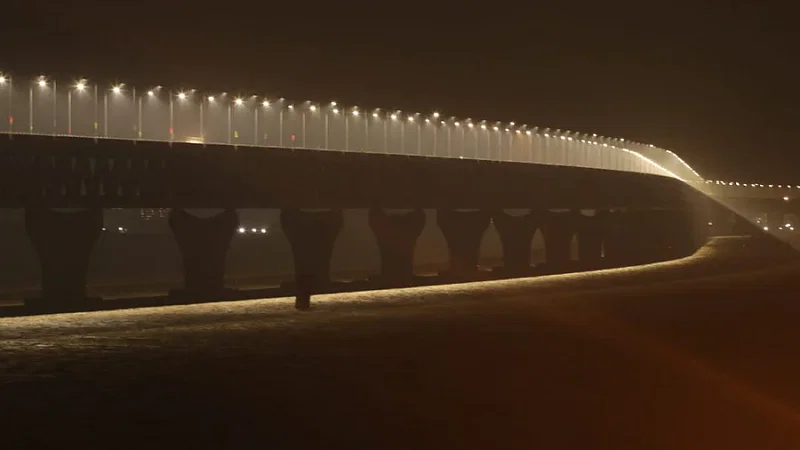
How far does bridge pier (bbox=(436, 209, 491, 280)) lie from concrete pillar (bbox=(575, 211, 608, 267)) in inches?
508

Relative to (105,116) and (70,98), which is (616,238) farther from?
(70,98)

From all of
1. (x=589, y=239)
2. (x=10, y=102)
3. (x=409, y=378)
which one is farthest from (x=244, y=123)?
(x=409, y=378)

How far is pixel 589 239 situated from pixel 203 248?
117ft

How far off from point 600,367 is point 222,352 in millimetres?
11074

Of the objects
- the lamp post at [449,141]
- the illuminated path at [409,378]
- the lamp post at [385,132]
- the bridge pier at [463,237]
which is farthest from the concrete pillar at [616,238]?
the illuminated path at [409,378]

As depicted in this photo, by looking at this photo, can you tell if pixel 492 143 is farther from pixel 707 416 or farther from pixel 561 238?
pixel 707 416

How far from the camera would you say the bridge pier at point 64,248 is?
131 feet

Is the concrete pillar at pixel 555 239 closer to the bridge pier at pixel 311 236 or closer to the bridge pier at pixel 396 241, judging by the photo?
the bridge pier at pixel 396 241

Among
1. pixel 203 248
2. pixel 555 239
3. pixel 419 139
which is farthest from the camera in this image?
pixel 555 239

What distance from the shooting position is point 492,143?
234ft

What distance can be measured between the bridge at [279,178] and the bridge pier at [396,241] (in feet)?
0.29

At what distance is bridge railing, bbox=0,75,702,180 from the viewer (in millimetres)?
46219

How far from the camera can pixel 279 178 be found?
48.9 meters

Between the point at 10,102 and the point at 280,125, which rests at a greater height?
the point at 10,102
